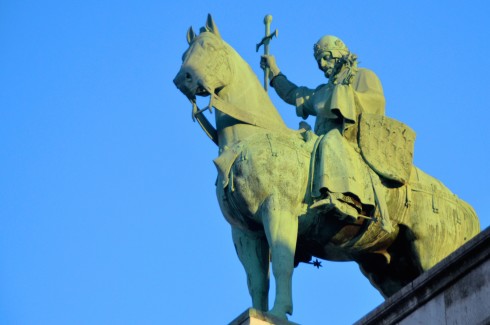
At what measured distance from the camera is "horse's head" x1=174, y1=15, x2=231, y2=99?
19.5 meters

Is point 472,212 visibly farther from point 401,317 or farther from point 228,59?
point 401,317

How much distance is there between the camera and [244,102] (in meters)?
19.7

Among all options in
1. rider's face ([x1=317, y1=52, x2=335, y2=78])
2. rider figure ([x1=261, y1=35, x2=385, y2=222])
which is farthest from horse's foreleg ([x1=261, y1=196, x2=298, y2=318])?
rider's face ([x1=317, y1=52, x2=335, y2=78])

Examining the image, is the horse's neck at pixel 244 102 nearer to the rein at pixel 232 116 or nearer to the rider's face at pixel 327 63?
the rein at pixel 232 116

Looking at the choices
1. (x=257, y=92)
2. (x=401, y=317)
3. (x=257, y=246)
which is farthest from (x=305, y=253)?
(x=401, y=317)

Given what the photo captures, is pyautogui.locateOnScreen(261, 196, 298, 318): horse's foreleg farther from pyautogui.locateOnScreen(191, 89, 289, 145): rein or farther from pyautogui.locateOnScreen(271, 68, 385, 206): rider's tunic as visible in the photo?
pyautogui.locateOnScreen(191, 89, 289, 145): rein

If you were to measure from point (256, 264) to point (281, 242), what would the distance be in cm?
88

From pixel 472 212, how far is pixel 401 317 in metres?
5.53

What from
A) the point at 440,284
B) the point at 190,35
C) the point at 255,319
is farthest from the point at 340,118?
the point at 440,284

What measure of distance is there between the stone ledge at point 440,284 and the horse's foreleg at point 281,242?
2.92 meters

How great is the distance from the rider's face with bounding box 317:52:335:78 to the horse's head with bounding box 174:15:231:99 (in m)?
1.38

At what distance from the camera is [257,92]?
1994 cm

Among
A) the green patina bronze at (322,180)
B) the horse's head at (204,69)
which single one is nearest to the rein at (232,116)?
the green patina bronze at (322,180)

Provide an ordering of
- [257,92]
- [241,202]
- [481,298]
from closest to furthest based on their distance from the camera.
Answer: [481,298] → [241,202] → [257,92]
